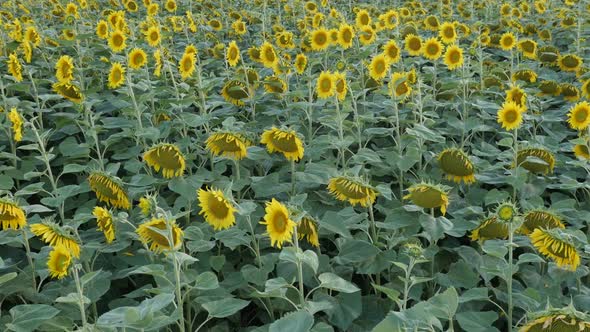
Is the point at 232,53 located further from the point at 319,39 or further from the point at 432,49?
the point at 432,49

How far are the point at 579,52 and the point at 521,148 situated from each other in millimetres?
2379

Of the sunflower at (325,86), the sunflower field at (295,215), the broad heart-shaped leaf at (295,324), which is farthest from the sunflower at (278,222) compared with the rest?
the sunflower at (325,86)

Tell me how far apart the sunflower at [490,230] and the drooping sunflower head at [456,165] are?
1.36 feet

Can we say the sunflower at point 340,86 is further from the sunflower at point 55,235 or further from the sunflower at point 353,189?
the sunflower at point 55,235

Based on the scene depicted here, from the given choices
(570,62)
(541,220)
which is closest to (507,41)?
(570,62)

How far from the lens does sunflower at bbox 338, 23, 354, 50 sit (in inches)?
161

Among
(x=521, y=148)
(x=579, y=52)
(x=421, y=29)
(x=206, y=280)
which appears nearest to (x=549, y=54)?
(x=579, y=52)

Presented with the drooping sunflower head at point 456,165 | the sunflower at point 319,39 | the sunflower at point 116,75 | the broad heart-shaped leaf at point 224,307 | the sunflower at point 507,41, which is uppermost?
the sunflower at point 116,75

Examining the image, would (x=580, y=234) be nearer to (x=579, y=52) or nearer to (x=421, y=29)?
(x=579, y=52)

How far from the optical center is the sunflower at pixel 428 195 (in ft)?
7.29

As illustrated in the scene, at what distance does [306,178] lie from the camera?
259cm

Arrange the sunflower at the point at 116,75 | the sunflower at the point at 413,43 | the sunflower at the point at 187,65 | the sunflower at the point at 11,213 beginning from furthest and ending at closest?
the sunflower at the point at 413,43
the sunflower at the point at 187,65
the sunflower at the point at 116,75
the sunflower at the point at 11,213

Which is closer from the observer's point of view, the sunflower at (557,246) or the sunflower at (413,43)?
the sunflower at (557,246)

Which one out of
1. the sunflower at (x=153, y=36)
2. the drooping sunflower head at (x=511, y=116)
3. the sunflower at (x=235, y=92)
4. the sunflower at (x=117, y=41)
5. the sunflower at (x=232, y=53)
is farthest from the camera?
the sunflower at (x=232, y=53)
